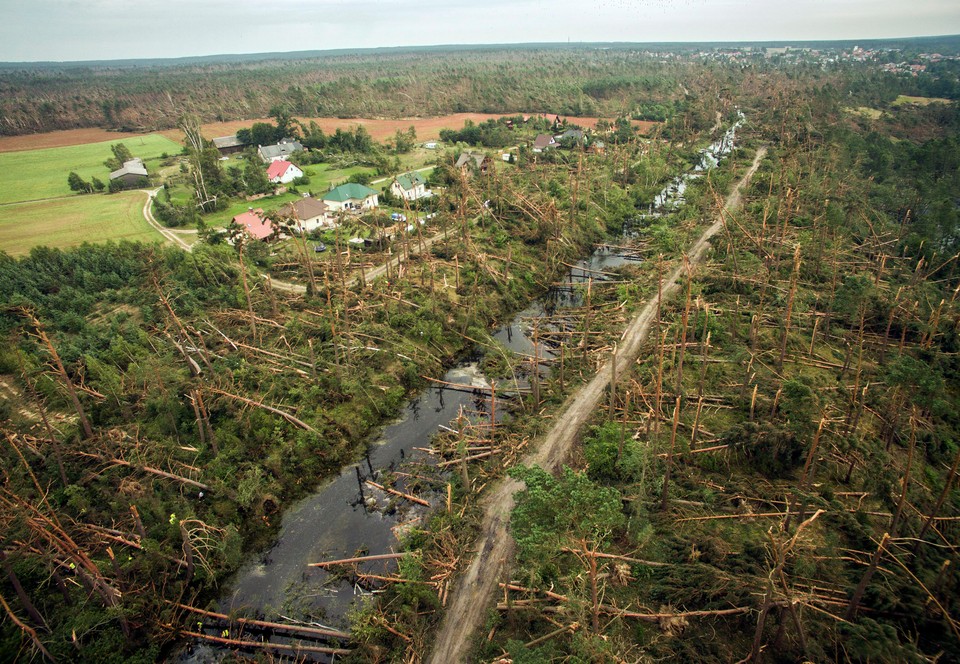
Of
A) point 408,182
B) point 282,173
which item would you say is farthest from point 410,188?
point 282,173

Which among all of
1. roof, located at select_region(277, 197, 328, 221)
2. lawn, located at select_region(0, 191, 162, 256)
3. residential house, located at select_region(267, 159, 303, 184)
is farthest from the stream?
residential house, located at select_region(267, 159, 303, 184)

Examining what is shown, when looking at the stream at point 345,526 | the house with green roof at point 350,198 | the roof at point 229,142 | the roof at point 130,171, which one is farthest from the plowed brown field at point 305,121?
the stream at point 345,526

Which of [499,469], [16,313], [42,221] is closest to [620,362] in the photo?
[499,469]

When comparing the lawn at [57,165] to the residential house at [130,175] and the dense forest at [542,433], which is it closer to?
the residential house at [130,175]

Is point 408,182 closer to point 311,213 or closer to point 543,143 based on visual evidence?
point 311,213

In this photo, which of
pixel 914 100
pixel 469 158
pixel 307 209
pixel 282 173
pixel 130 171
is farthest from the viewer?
pixel 914 100

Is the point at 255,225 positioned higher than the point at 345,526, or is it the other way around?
the point at 255,225

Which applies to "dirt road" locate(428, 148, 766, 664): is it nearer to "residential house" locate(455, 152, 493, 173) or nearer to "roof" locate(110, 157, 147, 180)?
"residential house" locate(455, 152, 493, 173)
